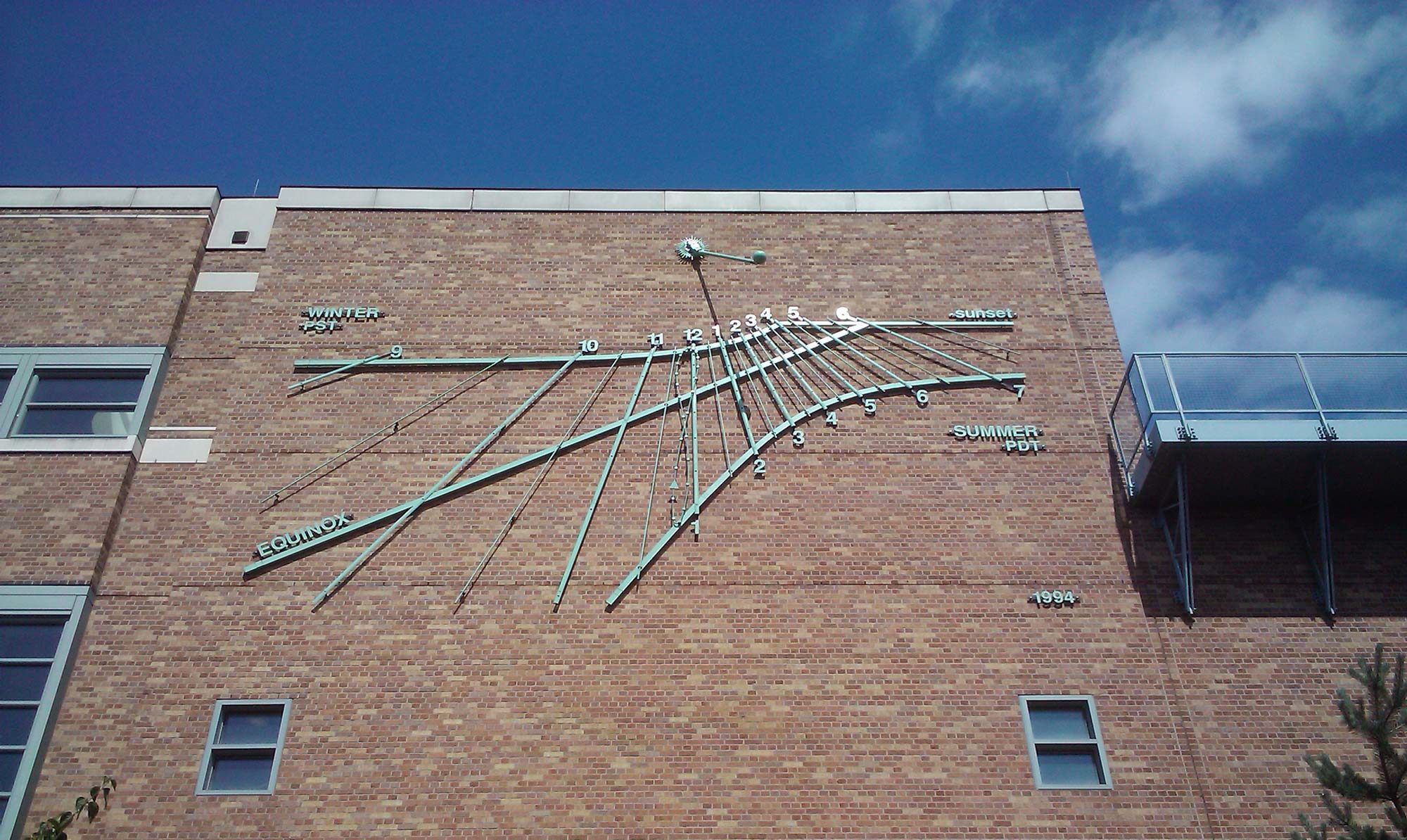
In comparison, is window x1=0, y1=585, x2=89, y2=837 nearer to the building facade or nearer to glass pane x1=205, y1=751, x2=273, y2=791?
the building facade

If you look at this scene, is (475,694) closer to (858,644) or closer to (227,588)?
(227,588)

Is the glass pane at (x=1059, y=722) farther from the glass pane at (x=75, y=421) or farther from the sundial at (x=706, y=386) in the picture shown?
the glass pane at (x=75, y=421)

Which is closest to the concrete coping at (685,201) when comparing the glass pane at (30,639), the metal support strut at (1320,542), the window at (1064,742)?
the metal support strut at (1320,542)

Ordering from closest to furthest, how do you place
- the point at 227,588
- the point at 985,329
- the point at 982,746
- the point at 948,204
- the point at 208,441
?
the point at 982,746 < the point at 227,588 < the point at 208,441 < the point at 985,329 < the point at 948,204

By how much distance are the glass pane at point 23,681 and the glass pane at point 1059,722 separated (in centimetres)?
1179

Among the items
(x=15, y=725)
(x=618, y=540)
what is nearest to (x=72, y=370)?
(x=15, y=725)

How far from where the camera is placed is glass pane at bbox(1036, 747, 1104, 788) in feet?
45.4

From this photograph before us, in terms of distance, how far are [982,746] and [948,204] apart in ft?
28.5

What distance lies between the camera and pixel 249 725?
14078 millimetres

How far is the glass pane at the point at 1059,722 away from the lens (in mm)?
14141

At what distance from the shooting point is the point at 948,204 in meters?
18.7

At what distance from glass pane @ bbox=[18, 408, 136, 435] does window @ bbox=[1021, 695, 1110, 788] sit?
12.4 m

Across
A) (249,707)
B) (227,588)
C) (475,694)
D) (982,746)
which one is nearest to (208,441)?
(227,588)

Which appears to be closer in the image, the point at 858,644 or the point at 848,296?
the point at 858,644
